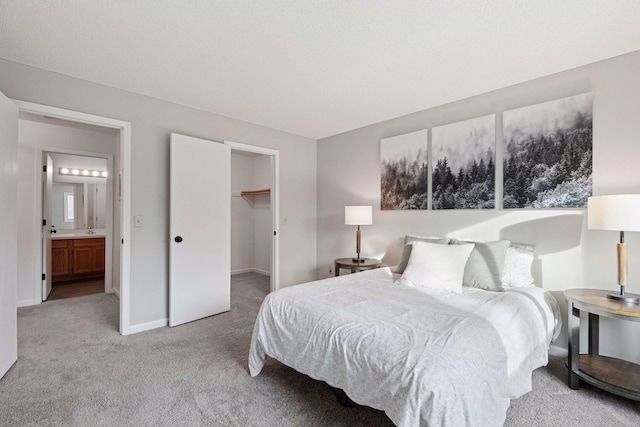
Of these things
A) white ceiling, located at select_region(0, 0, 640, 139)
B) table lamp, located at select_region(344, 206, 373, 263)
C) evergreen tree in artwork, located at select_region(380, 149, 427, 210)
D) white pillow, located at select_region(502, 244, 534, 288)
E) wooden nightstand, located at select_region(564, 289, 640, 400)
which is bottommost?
wooden nightstand, located at select_region(564, 289, 640, 400)

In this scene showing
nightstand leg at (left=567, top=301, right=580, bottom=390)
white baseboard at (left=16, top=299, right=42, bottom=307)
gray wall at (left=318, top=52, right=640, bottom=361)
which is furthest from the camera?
white baseboard at (left=16, top=299, right=42, bottom=307)

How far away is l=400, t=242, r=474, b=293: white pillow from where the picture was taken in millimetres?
2389

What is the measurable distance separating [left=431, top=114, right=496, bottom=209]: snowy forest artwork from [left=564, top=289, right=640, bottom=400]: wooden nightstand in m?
1.11

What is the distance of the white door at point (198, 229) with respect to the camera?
315cm

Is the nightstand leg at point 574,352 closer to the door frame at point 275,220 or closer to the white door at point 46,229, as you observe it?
the door frame at point 275,220

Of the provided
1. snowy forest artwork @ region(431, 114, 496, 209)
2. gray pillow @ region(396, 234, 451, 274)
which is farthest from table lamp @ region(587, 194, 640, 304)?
gray pillow @ region(396, 234, 451, 274)

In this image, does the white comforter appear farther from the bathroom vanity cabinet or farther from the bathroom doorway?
the bathroom vanity cabinet

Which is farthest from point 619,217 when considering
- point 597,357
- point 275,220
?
point 275,220

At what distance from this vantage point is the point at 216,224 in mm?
3498

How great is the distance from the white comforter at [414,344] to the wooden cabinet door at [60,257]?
4719mm

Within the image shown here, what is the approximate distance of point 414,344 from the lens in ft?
4.50

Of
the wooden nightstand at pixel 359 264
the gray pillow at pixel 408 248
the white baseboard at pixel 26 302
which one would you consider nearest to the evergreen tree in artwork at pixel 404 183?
the gray pillow at pixel 408 248

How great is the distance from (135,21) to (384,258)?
10.8ft

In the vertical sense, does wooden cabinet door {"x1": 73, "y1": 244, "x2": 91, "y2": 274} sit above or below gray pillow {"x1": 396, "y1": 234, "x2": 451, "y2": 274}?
below
